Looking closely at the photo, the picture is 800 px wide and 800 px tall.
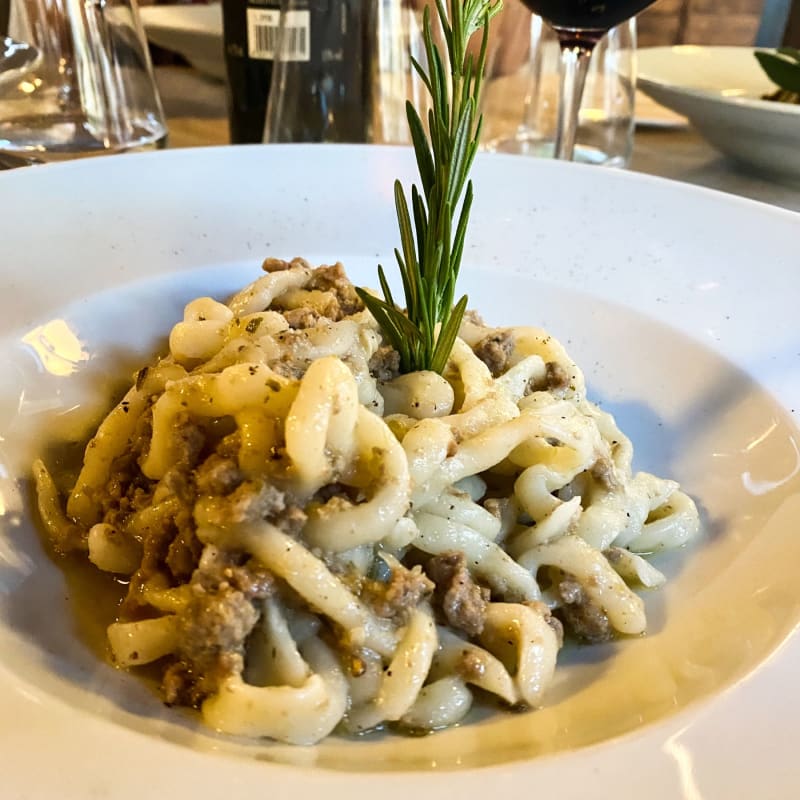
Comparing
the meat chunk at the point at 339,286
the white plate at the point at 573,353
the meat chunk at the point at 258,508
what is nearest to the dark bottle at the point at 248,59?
the white plate at the point at 573,353

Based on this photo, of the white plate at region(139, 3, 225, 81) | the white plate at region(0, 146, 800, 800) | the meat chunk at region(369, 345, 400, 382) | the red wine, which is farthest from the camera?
the white plate at region(139, 3, 225, 81)

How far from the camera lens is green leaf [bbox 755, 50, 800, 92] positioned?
253 centimetres

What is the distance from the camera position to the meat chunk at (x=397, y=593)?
3.46 ft

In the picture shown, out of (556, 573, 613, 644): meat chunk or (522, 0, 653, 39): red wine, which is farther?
(522, 0, 653, 39): red wine

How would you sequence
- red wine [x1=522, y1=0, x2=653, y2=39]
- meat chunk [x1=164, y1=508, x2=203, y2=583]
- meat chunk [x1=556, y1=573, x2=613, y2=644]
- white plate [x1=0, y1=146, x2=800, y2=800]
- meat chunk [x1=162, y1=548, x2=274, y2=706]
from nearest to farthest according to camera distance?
white plate [x1=0, y1=146, x2=800, y2=800]
meat chunk [x1=162, y1=548, x2=274, y2=706]
meat chunk [x1=164, y1=508, x2=203, y2=583]
meat chunk [x1=556, y1=573, x2=613, y2=644]
red wine [x1=522, y1=0, x2=653, y2=39]

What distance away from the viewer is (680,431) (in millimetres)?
1617

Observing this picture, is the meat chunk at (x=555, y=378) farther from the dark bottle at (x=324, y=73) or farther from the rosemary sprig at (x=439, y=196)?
the dark bottle at (x=324, y=73)

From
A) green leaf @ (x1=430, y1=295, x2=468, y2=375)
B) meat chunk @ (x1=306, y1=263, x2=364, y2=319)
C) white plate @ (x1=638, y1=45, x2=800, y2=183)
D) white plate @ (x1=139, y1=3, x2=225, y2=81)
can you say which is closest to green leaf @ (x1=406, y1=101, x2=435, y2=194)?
green leaf @ (x1=430, y1=295, x2=468, y2=375)

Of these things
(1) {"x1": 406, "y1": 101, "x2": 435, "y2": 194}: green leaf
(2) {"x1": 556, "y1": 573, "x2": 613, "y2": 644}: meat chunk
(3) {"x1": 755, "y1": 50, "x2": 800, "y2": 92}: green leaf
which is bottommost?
(2) {"x1": 556, "y1": 573, "x2": 613, "y2": 644}: meat chunk

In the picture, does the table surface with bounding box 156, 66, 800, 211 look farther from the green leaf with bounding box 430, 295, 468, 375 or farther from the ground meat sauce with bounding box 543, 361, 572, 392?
the green leaf with bounding box 430, 295, 468, 375

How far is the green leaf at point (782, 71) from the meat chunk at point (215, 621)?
2.28 meters

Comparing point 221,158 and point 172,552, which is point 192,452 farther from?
point 221,158

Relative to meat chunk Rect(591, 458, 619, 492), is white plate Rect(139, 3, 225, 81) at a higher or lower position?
higher

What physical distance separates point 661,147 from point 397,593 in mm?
2244
